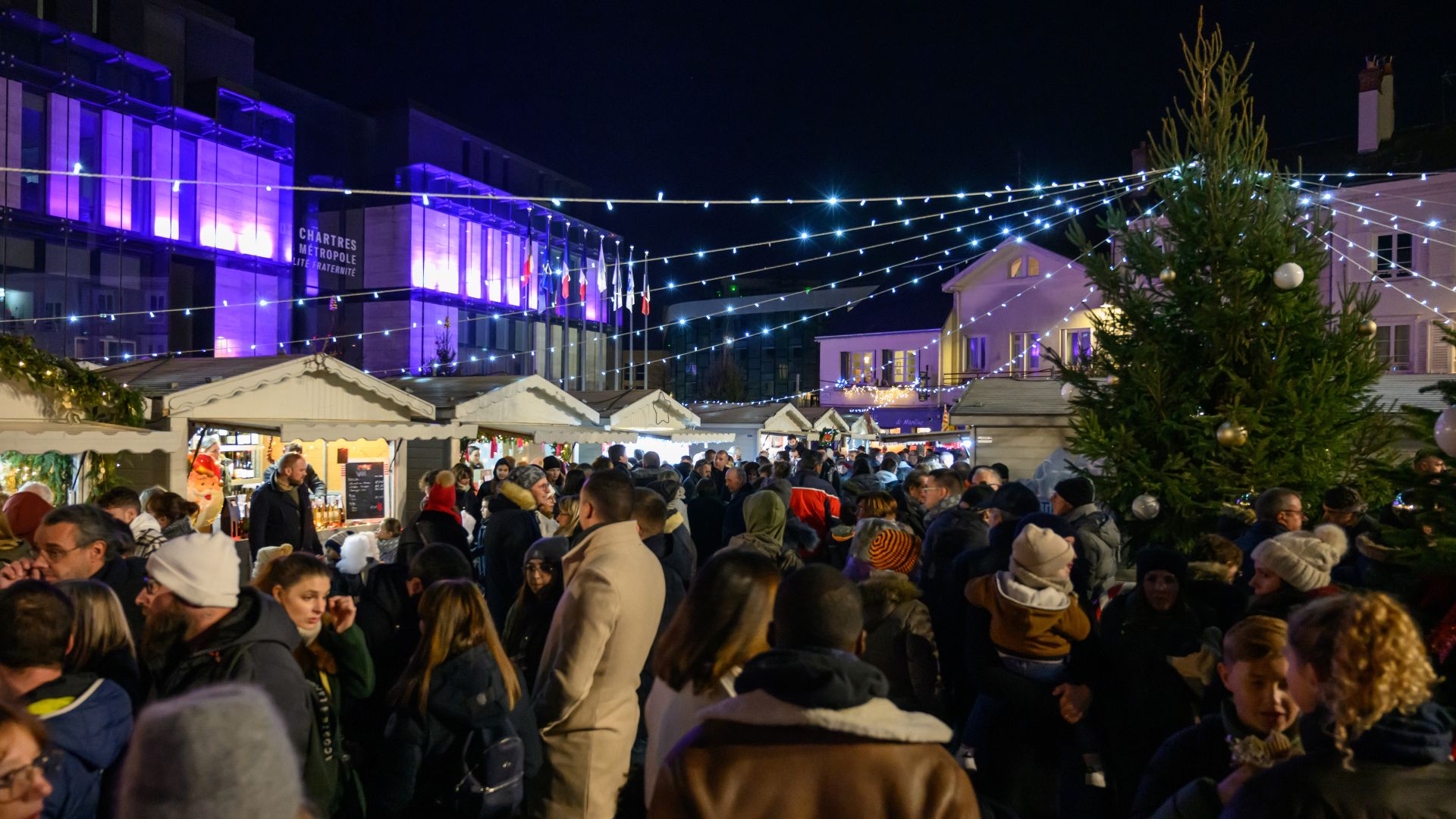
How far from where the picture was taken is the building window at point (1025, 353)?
29.8m

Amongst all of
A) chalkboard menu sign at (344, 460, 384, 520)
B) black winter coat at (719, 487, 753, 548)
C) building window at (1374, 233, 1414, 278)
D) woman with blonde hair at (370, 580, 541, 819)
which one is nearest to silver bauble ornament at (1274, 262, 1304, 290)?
black winter coat at (719, 487, 753, 548)

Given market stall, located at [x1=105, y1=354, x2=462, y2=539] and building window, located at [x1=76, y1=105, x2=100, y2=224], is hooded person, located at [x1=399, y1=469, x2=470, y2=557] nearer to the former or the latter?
market stall, located at [x1=105, y1=354, x2=462, y2=539]

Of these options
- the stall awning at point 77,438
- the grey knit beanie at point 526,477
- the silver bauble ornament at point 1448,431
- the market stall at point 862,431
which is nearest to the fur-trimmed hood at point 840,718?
the silver bauble ornament at point 1448,431

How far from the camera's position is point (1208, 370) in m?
7.39

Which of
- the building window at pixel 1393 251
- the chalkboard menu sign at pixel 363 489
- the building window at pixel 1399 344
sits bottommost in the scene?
the chalkboard menu sign at pixel 363 489

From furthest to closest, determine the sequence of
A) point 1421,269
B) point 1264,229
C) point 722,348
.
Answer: point 722,348 → point 1421,269 → point 1264,229

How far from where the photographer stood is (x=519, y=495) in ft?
21.9

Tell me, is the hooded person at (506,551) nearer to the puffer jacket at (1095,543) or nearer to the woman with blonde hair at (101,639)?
the woman with blonde hair at (101,639)

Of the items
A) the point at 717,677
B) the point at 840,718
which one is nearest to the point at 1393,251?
the point at 717,677

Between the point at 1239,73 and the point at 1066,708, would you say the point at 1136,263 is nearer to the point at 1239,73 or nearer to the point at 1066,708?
the point at 1239,73

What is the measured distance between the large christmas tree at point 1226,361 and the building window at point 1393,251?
57.7ft

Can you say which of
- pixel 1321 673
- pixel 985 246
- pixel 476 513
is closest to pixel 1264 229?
pixel 1321 673

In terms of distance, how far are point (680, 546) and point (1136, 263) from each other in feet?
14.9

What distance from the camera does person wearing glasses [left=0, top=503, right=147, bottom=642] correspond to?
421 cm
